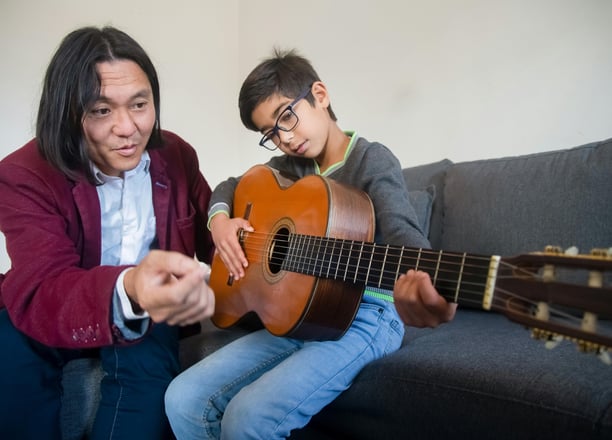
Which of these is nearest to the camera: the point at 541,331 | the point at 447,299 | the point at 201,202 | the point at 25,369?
the point at 541,331

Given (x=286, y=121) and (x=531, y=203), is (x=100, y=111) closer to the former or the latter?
(x=286, y=121)

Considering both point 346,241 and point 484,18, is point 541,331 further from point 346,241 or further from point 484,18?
point 484,18

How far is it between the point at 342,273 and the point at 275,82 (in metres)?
0.61

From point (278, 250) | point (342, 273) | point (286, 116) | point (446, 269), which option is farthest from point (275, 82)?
point (446, 269)

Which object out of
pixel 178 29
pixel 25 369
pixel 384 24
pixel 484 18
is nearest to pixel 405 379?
pixel 25 369

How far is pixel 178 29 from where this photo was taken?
2.50m

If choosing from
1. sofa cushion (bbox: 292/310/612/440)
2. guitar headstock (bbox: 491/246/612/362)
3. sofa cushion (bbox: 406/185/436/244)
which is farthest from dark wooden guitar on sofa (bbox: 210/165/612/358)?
sofa cushion (bbox: 406/185/436/244)

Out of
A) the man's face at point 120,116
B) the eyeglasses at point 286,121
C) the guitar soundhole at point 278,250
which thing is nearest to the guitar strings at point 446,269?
the guitar soundhole at point 278,250

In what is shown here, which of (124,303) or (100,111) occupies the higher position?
(100,111)

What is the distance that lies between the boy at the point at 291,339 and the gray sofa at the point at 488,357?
0.30 ft

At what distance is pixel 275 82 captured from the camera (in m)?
1.20

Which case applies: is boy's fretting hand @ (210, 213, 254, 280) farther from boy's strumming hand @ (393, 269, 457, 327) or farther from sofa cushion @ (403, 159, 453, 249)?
sofa cushion @ (403, 159, 453, 249)

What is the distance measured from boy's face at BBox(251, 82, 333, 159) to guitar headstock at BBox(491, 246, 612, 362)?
2.25 ft

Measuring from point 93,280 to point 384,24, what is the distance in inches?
66.8
